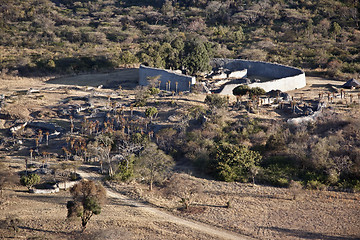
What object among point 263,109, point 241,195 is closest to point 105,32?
point 263,109

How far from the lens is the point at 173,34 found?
67125mm

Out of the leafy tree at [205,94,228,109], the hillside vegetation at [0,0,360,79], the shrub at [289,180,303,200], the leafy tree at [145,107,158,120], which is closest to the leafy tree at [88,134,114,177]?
the leafy tree at [145,107,158,120]

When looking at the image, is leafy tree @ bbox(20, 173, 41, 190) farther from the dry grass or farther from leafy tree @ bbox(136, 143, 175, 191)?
leafy tree @ bbox(136, 143, 175, 191)

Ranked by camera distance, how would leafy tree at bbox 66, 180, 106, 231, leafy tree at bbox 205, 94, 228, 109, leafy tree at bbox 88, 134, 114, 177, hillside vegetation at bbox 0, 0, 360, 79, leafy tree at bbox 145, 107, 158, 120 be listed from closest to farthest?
leafy tree at bbox 66, 180, 106, 231
leafy tree at bbox 88, 134, 114, 177
leafy tree at bbox 145, 107, 158, 120
leafy tree at bbox 205, 94, 228, 109
hillside vegetation at bbox 0, 0, 360, 79

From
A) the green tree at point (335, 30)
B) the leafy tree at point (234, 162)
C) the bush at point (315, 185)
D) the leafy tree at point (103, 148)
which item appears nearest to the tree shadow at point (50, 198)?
the leafy tree at point (103, 148)

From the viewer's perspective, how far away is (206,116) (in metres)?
30.5

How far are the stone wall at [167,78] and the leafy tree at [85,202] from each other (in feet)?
74.3

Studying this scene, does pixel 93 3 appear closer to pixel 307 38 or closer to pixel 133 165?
pixel 307 38

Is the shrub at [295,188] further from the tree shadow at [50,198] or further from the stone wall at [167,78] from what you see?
the stone wall at [167,78]

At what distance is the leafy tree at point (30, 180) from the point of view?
22156mm

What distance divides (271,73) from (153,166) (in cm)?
2792

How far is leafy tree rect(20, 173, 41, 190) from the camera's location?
22156 millimetres

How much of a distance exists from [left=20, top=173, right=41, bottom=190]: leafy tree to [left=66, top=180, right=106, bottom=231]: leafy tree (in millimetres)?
4951

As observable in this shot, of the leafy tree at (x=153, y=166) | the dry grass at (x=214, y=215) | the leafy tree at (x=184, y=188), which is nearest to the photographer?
the dry grass at (x=214, y=215)
